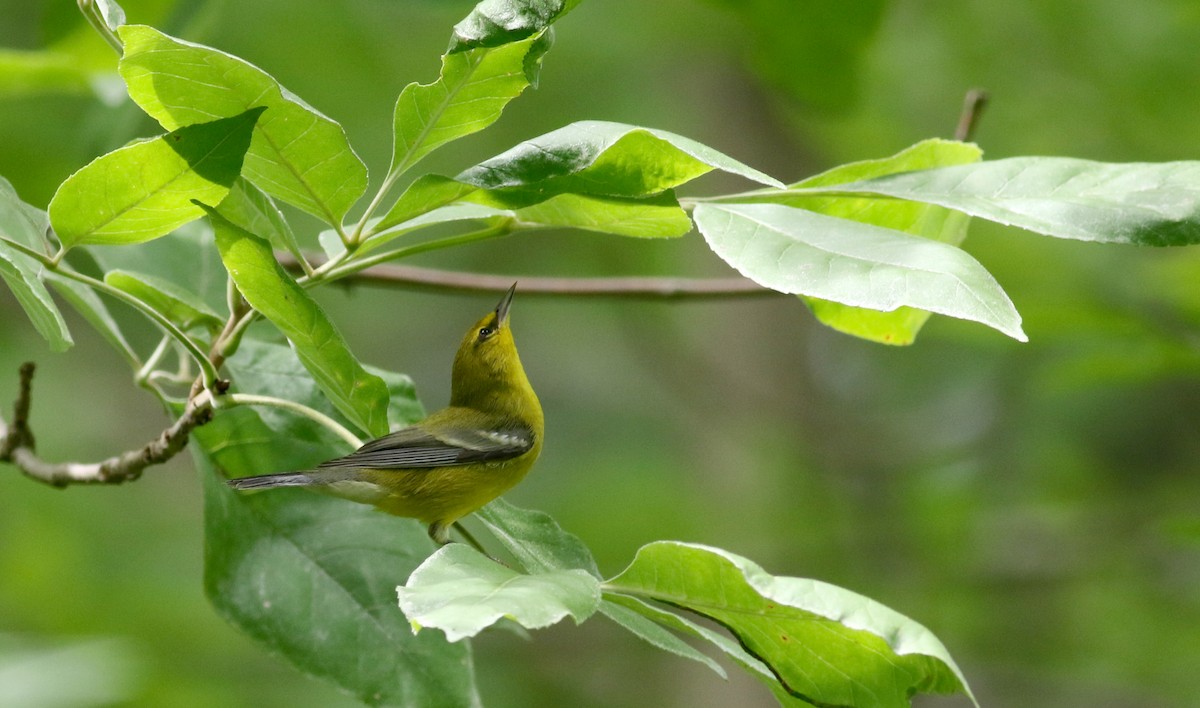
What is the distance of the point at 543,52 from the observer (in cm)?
165

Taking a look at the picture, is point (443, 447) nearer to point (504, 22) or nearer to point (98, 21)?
point (98, 21)

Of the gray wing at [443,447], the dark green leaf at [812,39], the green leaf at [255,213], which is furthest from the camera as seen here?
the dark green leaf at [812,39]

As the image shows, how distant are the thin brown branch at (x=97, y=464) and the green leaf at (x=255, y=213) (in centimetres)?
31

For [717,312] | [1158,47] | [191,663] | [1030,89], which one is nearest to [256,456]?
[191,663]

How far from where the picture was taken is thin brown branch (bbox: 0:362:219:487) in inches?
82.2

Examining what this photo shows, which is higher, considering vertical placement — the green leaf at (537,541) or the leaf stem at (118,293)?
the leaf stem at (118,293)

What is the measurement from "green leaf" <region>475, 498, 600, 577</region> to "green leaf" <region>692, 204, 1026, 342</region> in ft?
1.87

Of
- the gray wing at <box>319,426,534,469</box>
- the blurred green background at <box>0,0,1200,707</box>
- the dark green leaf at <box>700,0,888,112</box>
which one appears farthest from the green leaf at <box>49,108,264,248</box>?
the dark green leaf at <box>700,0,888,112</box>

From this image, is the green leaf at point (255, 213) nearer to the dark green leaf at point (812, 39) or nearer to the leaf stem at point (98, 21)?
the leaf stem at point (98, 21)

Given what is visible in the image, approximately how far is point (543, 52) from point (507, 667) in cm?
677

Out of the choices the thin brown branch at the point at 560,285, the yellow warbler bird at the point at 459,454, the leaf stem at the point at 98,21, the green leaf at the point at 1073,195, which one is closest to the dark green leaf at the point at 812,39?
the thin brown branch at the point at 560,285

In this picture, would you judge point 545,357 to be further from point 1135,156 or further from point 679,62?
point 1135,156

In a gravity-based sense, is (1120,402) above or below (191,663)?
above

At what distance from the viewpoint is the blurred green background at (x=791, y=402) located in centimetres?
461
